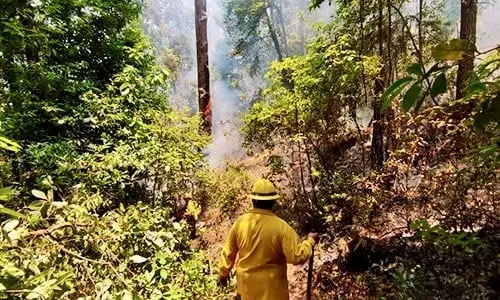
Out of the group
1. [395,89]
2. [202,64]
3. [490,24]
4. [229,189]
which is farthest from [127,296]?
[490,24]

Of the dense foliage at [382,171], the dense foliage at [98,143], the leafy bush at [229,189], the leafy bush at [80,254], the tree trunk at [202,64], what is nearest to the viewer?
the leafy bush at [80,254]

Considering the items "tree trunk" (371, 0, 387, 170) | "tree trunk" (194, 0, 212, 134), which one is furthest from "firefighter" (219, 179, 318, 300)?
"tree trunk" (194, 0, 212, 134)

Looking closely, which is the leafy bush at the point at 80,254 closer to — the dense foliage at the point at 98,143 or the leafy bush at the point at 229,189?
Result: the dense foliage at the point at 98,143

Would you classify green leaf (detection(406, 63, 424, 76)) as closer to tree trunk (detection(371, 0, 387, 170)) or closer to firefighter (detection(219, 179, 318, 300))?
firefighter (detection(219, 179, 318, 300))

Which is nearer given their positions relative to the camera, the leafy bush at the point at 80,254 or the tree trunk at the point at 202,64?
the leafy bush at the point at 80,254

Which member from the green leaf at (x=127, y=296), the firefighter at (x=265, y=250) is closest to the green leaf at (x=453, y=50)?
the green leaf at (x=127, y=296)

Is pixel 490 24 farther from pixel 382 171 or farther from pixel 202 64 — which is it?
pixel 382 171

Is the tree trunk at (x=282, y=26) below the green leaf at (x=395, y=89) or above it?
above

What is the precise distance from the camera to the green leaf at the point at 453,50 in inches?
37.7

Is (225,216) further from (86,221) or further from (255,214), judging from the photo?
(86,221)

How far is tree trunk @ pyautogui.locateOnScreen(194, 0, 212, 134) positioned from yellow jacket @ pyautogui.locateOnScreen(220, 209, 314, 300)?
6.17m

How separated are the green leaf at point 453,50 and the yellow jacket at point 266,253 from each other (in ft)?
7.93

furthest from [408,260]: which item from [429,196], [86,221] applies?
[86,221]

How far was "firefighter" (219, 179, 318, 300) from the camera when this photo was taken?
319 centimetres
